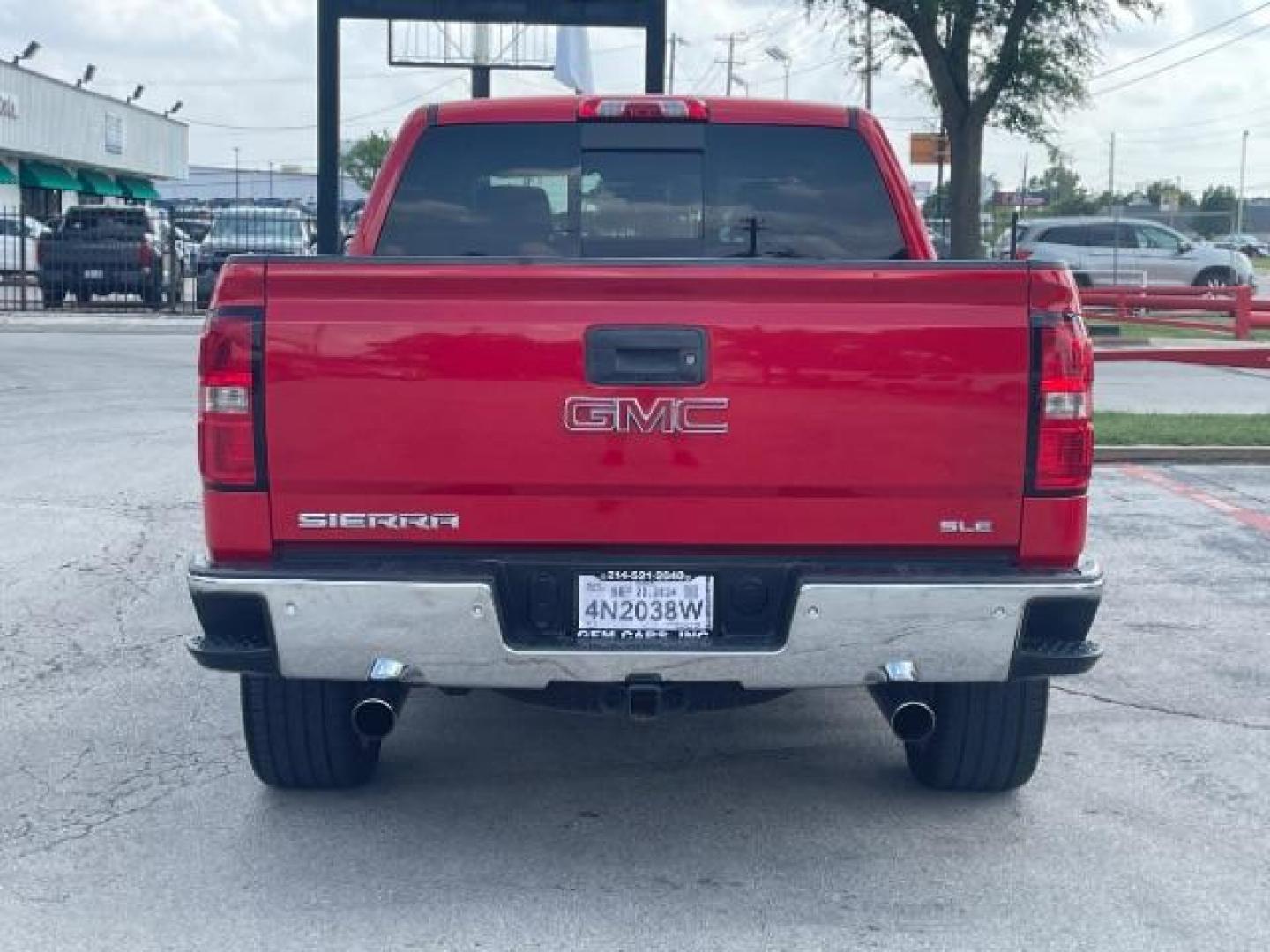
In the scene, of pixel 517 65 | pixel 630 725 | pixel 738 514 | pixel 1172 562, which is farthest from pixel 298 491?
pixel 517 65

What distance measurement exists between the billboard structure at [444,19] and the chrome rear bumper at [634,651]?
236 inches

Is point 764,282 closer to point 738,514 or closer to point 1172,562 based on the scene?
point 738,514

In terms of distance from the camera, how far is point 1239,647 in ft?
24.7

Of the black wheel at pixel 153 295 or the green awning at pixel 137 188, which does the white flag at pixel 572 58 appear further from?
the green awning at pixel 137 188

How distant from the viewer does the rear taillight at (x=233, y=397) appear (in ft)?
14.9

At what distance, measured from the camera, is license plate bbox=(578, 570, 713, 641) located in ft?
15.1

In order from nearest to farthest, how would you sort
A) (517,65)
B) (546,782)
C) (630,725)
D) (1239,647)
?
(546,782) → (630,725) → (1239,647) → (517,65)

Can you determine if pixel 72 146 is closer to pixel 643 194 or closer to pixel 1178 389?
pixel 1178 389

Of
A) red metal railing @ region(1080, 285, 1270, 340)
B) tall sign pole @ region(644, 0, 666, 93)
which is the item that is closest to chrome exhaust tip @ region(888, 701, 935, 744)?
tall sign pole @ region(644, 0, 666, 93)

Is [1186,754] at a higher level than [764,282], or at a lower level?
lower

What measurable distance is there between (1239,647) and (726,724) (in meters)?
2.43

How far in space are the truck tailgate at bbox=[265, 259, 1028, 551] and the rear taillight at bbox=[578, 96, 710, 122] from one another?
6.28 feet

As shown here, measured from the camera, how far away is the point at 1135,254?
35.8 metres

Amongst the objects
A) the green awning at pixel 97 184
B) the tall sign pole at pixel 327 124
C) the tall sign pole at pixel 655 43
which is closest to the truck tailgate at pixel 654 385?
the tall sign pole at pixel 327 124
